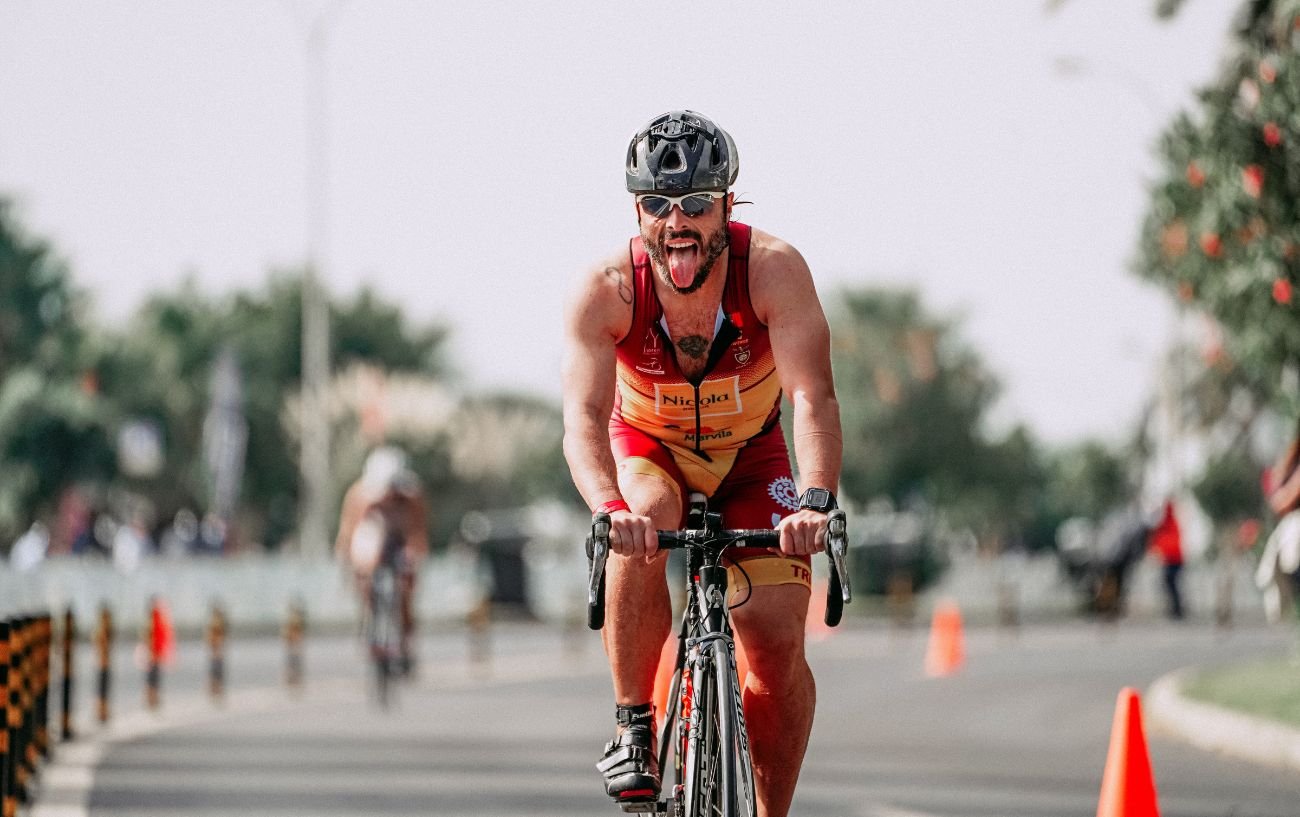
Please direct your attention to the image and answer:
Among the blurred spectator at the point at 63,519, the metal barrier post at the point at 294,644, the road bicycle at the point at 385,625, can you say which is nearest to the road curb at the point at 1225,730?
the road bicycle at the point at 385,625

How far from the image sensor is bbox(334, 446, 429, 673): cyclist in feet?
59.1

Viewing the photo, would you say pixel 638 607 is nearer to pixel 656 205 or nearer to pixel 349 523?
pixel 656 205

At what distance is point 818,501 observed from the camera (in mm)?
6059

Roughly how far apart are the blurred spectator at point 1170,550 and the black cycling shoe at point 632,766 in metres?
26.0

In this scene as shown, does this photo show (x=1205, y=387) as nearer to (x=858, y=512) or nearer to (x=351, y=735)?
(x=351, y=735)

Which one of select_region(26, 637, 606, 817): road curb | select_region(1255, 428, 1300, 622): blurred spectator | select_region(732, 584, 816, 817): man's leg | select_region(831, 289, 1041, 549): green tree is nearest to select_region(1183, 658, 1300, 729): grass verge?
select_region(1255, 428, 1300, 622): blurred spectator

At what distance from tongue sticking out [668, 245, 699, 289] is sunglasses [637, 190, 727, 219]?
0.36 feet

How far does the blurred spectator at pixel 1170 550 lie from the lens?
3153 centimetres

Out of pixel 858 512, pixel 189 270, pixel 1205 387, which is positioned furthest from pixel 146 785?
pixel 189 270

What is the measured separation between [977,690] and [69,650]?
34.1ft

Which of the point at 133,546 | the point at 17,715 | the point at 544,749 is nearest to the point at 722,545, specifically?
the point at 17,715

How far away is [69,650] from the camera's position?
13406 mm

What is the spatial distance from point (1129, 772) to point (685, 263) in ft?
9.45

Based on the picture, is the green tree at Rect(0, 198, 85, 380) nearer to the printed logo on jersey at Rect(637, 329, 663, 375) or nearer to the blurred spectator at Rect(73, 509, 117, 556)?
the blurred spectator at Rect(73, 509, 117, 556)
